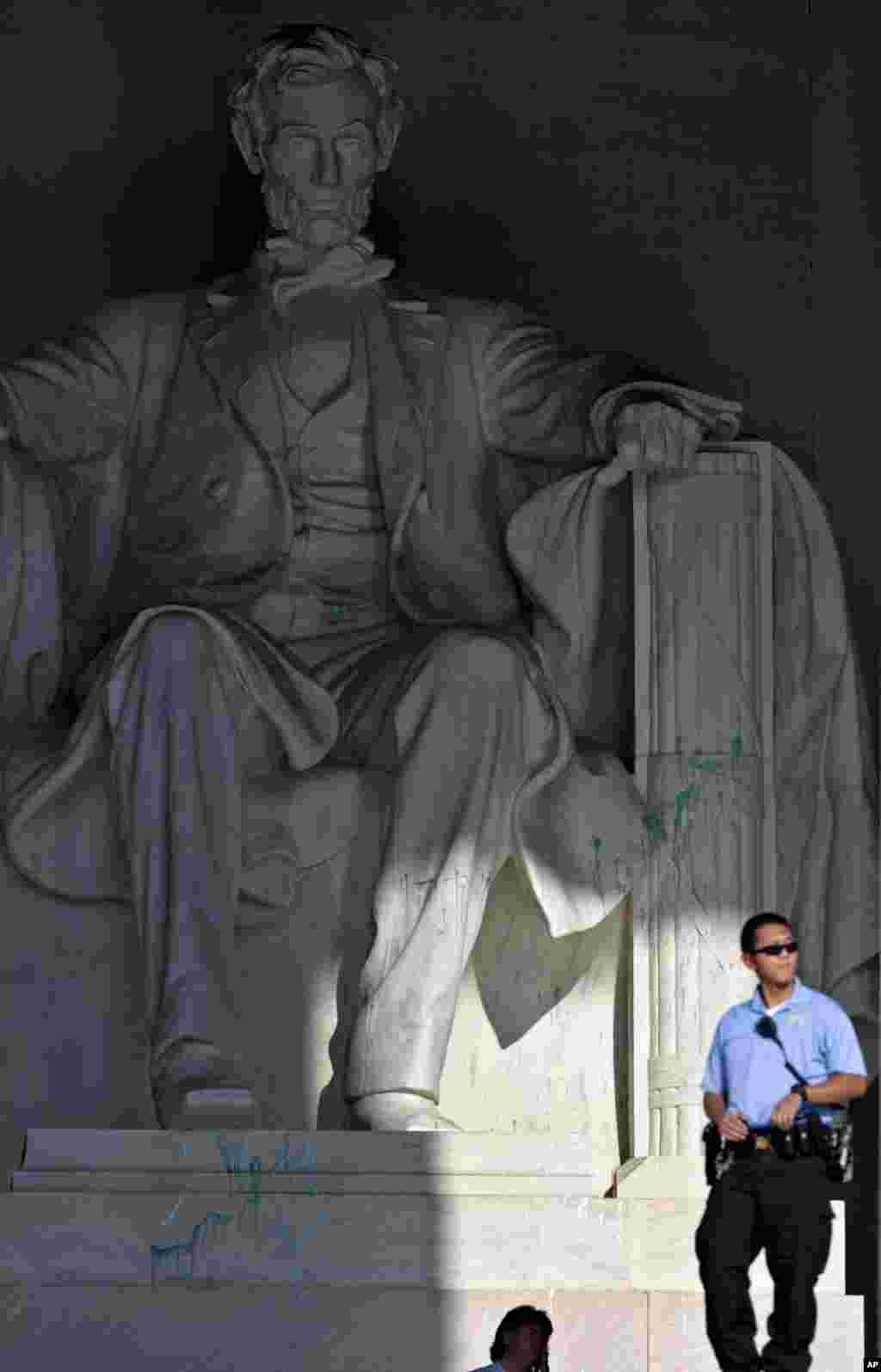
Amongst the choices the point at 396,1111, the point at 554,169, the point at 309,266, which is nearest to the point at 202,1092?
the point at 396,1111

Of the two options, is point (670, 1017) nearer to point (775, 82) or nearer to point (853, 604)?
point (853, 604)

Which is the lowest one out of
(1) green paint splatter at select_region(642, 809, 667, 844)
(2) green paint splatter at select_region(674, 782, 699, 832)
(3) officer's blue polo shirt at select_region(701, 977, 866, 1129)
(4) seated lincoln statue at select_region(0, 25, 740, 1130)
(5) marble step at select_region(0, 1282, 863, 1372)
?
(5) marble step at select_region(0, 1282, 863, 1372)

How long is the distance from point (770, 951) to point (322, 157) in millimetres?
3370

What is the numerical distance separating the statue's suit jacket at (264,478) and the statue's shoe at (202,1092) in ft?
2.48

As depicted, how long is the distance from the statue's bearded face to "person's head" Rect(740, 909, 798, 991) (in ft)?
10.6

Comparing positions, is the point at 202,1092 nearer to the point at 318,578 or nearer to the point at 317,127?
the point at 318,578

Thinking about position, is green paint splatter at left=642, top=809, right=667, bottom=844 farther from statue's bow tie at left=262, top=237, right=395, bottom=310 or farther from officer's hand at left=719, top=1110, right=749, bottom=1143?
officer's hand at left=719, top=1110, right=749, bottom=1143

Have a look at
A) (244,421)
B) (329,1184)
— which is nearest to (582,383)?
(244,421)

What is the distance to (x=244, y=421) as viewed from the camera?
32.4 ft

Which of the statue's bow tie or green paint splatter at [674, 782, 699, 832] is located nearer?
green paint splatter at [674, 782, 699, 832]

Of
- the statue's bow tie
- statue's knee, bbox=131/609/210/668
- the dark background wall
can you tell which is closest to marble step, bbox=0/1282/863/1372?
statue's knee, bbox=131/609/210/668

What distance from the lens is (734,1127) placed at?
23.0 feet

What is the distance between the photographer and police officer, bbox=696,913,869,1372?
704 centimetres

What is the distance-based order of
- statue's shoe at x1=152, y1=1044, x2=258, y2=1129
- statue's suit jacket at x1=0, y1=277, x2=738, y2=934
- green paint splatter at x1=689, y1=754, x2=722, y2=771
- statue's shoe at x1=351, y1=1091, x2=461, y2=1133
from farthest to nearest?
statue's suit jacket at x1=0, y1=277, x2=738, y2=934
green paint splatter at x1=689, y1=754, x2=722, y2=771
statue's shoe at x1=351, y1=1091, x2=461, y2=1133
statue's shoe at x1=152, y1=1044, x2=258, y2=1129
